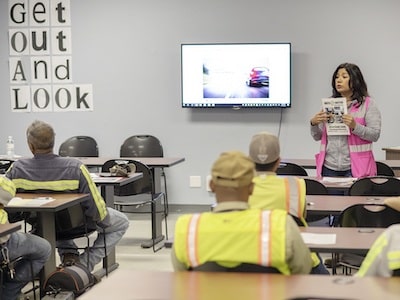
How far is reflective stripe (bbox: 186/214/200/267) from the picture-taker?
Result: 2.15 meters

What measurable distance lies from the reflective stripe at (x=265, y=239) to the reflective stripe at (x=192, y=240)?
0.72ft

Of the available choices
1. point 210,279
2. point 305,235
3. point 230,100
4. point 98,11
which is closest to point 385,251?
point 210,279

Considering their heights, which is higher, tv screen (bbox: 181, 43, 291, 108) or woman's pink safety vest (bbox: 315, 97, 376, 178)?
tv screen (bbox: 181, 43, 291, 108)

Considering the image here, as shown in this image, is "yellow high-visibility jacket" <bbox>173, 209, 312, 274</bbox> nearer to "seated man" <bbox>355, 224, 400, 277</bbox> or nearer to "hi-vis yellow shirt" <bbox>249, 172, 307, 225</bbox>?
"seated man" <bbox>355, 224, 400, 277</bbox>

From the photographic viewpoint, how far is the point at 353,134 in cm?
474

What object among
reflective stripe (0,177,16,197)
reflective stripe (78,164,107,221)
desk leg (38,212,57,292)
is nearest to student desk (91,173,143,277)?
reflective stripe (78,164,107,221)

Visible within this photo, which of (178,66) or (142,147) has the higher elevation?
(178,66)

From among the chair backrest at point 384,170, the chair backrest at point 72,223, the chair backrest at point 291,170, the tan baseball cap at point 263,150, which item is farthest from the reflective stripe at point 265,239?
the chair backrest at point 384,170

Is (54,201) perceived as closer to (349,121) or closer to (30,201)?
(30,201)

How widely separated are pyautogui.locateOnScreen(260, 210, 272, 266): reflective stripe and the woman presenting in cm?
271

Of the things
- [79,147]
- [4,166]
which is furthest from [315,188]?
[79,147]

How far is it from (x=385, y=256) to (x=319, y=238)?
73cm

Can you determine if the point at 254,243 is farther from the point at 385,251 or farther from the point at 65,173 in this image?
the point at 65,173

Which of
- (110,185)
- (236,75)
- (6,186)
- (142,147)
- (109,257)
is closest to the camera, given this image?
(6,186)
